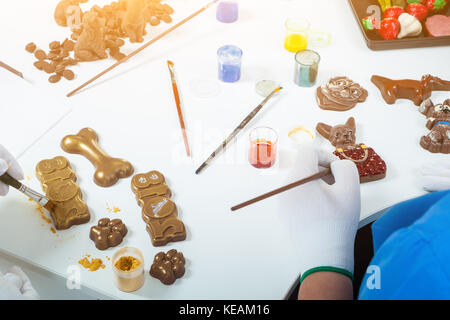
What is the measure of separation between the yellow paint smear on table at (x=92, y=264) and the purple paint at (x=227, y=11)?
4.09ft

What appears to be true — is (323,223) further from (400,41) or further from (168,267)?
(400,41)

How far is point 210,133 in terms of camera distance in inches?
64.2

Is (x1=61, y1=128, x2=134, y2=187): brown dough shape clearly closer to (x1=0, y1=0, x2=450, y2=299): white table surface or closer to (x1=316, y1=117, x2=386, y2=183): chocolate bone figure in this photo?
(x1=0, y1=0, x2=450, y2=299): white table surface

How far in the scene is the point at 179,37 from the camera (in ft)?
6.66

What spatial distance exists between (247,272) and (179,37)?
3.73 feet

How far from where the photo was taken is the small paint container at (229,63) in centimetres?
179

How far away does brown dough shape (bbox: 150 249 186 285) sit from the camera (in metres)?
1.24

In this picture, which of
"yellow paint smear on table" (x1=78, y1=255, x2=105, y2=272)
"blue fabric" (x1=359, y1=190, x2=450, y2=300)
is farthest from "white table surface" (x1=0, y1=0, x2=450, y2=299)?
"blue fabric" (x1=359, y1=190, x2=450, y2=300)

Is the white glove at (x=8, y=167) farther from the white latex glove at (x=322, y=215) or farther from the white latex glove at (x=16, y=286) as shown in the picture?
the white latex glove at (x=322, y=215)

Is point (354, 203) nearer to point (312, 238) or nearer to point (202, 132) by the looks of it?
point (312, 238)
